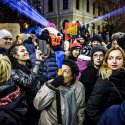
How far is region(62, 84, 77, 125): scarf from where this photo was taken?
347cm

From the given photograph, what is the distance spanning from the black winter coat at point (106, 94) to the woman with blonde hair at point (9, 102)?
0.79m

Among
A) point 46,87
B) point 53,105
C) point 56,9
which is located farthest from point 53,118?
point 56,9

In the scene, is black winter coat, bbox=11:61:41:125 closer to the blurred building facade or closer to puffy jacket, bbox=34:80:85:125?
puffy jacket, bbox=34:80:85:125

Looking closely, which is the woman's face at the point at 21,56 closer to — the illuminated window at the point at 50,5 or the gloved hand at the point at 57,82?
the gloved hand at the point at 57,82

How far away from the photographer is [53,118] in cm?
346

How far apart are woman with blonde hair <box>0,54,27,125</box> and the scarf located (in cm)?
88

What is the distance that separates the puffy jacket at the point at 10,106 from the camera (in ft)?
8.32

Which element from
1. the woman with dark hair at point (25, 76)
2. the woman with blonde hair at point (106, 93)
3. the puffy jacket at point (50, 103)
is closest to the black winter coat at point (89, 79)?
the puffy jacket at point (50, 103)

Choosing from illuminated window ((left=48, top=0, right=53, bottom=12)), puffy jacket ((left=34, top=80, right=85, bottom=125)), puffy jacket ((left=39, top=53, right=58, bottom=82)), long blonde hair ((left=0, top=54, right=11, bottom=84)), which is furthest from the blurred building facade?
long blonde hair ((left=0, top=54, right=11, bottom=84))

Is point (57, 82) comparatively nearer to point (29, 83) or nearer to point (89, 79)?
point (29, 83)

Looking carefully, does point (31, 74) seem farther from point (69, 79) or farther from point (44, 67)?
point (44, 67)

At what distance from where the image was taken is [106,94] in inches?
121

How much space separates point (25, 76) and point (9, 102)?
105 centimetres

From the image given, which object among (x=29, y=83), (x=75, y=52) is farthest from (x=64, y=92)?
(x=75, y=52)
